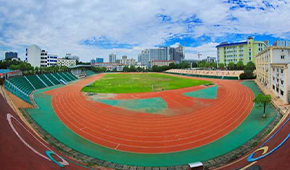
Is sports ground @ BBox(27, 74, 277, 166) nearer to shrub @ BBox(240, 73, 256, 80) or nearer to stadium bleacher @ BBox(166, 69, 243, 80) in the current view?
shrub @ BBox(240, 73, 256, 80)

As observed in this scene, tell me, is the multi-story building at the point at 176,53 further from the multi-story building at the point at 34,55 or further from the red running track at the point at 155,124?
the red running track at the point at 155,124

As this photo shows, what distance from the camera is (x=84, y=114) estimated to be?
14.6m

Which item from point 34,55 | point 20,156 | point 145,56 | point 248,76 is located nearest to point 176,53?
point 145,56

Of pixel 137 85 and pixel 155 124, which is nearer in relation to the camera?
pixel 155 124

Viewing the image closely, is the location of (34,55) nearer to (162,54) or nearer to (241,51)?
(241,51)

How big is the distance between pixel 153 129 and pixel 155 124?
0.89m

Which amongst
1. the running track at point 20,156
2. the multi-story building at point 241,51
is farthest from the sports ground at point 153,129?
the multi-story building at point 241,51

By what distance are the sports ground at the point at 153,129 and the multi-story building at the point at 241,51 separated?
159 ft

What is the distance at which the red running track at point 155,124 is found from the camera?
945 centimetres

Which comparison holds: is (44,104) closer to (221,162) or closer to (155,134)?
(155,134)

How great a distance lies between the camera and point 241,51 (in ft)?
192

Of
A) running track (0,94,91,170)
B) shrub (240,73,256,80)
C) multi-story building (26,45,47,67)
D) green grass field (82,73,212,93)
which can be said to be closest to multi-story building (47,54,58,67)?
multi-story building (26,45,47,67)

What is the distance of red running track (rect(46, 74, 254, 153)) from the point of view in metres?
9.45

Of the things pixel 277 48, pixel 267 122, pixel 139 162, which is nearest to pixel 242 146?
pixel 267 122
